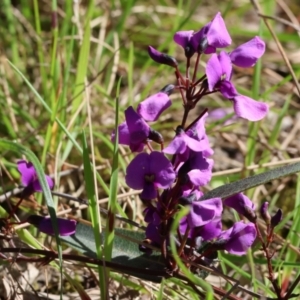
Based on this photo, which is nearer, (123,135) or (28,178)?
(123,135)

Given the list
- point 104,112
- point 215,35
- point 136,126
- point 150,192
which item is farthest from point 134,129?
point 104,112

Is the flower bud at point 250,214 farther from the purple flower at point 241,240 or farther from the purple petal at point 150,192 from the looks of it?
the purple petal at point 150,192

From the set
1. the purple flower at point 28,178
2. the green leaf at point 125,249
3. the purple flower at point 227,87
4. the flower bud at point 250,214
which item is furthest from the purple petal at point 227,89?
the purple flower at point 28,178

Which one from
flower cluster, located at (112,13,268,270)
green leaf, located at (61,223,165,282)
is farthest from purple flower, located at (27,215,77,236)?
flower cluster, located at (112,13,268,270)

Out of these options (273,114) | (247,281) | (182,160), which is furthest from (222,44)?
(273,114)

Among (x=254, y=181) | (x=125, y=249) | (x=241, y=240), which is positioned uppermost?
(x=254, y=181)

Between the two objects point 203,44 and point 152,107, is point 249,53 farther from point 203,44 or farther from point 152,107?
point 152,107

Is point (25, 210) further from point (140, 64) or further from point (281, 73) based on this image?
point (281, 73)
